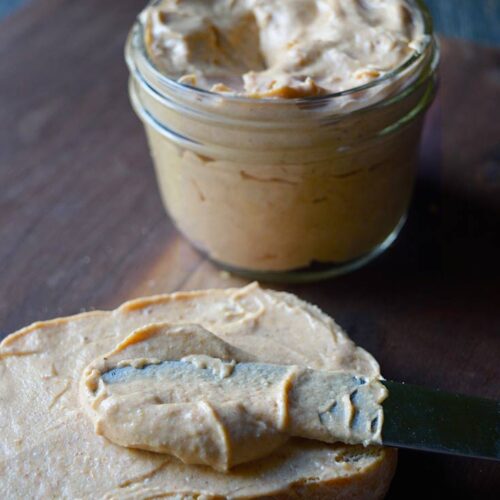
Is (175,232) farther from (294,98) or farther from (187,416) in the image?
(187,416)

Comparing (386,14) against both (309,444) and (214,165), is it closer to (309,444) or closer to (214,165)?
(214,165)

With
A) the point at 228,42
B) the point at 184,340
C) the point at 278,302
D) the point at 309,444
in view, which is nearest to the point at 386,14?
the point at 228,42

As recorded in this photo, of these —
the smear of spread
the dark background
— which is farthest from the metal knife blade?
the dark background

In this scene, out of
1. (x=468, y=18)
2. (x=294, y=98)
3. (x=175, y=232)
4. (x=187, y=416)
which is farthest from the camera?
(x=468, y=18)

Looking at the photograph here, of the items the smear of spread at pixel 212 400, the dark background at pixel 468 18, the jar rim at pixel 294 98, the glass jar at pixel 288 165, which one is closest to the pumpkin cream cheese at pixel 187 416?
the smear of spread at pixel 212 400

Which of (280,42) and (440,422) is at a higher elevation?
(280,42)

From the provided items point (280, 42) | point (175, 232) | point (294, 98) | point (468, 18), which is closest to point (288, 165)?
point (294, 98)

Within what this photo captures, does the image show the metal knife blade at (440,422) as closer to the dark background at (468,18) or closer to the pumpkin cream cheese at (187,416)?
the pumpkin cream cheese at (187,416)
